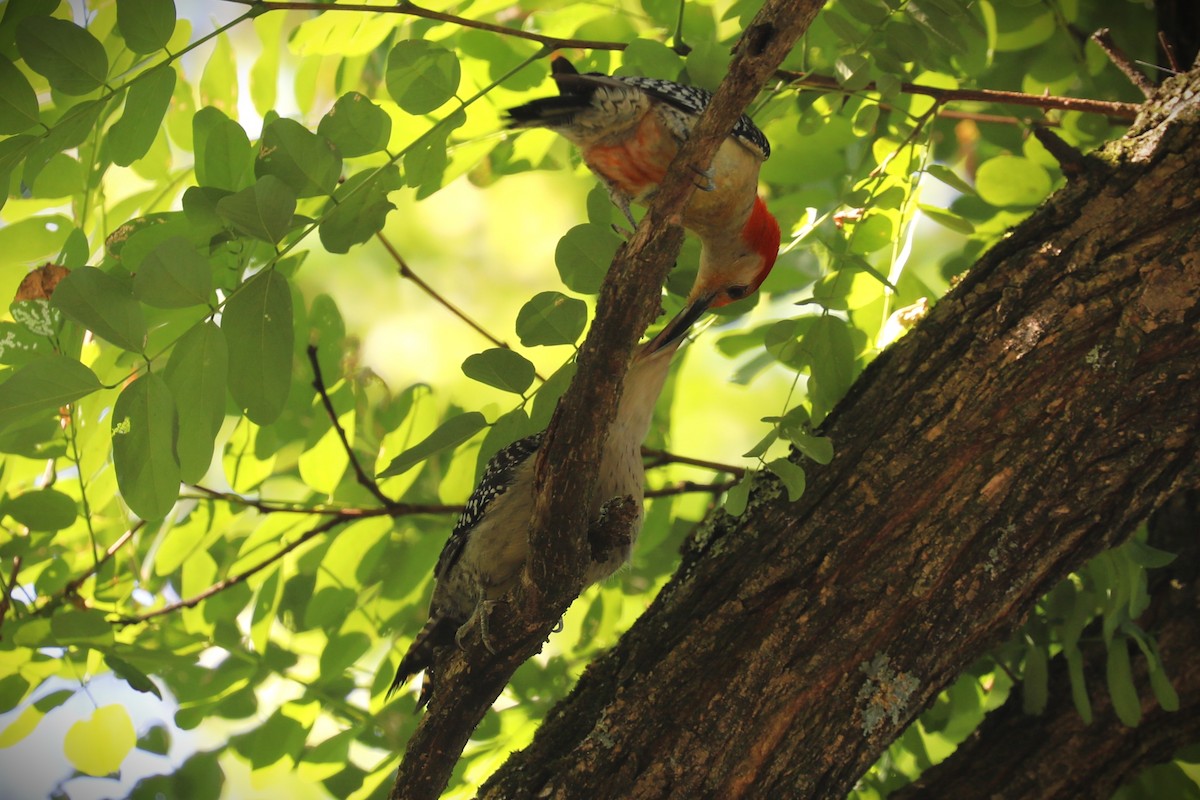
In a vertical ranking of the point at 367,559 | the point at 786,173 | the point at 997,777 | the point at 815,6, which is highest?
the point at 786,173

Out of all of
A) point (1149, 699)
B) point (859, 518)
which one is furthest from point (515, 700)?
point (1149, 699)

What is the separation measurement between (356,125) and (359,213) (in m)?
0.21

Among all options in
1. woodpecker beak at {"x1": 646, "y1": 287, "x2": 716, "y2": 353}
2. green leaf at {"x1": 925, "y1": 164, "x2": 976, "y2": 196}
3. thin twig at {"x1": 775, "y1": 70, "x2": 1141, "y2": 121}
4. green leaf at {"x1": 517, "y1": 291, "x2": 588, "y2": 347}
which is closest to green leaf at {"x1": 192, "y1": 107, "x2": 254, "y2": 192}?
green leaf at {"x1": 517, "y1": 291, "x2": 588, "y2": 347}

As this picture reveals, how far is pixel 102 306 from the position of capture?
2.10 metres

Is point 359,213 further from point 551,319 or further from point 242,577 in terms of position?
point 242,577

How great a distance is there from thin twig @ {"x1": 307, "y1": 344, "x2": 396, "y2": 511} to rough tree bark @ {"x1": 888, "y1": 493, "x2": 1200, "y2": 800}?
5.84 ft

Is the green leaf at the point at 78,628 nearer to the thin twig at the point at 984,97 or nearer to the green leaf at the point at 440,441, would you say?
the green leaf at the point at 440,441

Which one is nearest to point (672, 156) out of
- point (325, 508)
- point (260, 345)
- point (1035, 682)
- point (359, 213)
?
point (359, 213)

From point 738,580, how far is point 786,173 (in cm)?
140

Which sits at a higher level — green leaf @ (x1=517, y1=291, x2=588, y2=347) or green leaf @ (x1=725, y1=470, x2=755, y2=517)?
green leaf @ (x1=517, y1=291, x2=588, y2=347)

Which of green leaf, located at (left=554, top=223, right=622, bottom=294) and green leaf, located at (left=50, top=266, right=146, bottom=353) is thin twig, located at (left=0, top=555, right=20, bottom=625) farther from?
green leaf, located at (left=554, top=223, right=622, bottom=294)

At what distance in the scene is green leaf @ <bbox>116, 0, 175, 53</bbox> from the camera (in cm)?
221

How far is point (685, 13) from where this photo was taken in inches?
123

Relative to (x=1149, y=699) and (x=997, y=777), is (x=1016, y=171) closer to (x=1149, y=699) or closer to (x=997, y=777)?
(x=1149, y=699)
